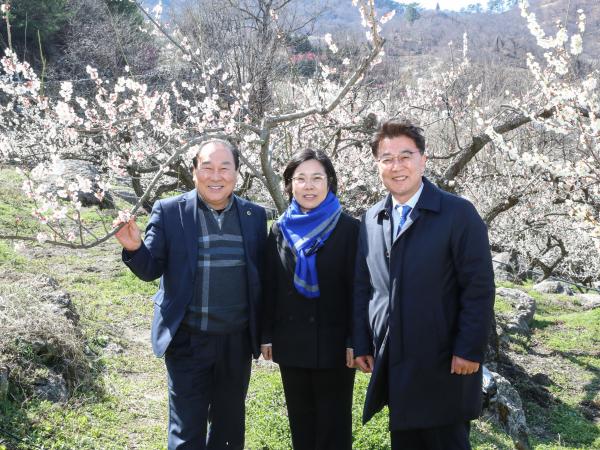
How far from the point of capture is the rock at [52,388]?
3627 millimetres

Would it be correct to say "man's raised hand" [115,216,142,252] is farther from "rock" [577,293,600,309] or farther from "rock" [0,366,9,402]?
"rock" [577,293,600,309]

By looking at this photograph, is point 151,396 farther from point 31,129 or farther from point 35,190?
point 31,129

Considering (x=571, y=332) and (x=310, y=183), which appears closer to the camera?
(x=310, y=183)

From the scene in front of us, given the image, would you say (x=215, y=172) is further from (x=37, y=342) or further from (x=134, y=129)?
(x=134, y=129)

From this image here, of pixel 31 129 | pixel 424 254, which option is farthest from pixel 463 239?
pixel 31 129

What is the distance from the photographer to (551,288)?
12297 mm

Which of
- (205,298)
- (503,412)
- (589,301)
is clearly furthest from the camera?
(589,301)

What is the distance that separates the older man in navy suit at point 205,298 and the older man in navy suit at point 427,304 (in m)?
0.67

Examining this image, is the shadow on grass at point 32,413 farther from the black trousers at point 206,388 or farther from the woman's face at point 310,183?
the woman's face at point 310,183

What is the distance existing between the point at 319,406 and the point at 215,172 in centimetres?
127

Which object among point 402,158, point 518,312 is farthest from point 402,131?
point 518,312

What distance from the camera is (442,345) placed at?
7.64 ft

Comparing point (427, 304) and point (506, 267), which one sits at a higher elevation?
point (427, 304)

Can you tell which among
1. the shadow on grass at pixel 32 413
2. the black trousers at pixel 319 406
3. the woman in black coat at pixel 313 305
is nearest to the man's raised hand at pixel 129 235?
the woman in black coat at pixel 313 305
